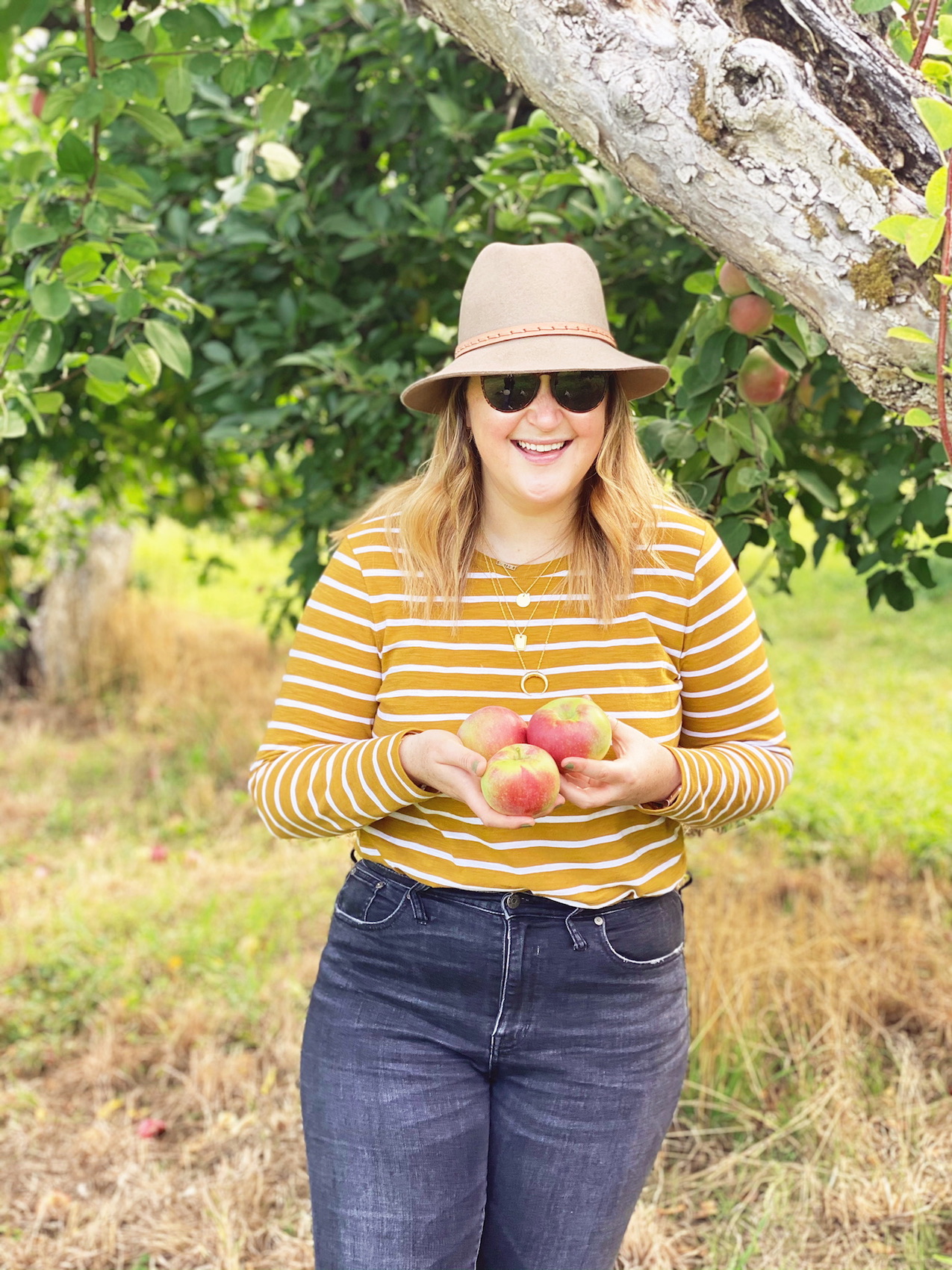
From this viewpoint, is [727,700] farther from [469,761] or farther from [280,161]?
[280,161]

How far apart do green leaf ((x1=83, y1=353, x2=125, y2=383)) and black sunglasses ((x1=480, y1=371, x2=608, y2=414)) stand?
0.78 m

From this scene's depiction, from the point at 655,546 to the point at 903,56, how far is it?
2.40 ft

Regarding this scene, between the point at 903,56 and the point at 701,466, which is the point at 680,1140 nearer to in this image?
the point at 701,466

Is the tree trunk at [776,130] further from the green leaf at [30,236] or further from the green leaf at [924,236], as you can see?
the green leaf at [30,236]

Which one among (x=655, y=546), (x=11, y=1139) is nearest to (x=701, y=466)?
(x=655, y=546)

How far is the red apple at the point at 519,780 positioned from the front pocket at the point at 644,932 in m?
0.19

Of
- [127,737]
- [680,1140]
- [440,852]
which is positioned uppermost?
[440,852]

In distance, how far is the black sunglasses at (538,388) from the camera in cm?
135

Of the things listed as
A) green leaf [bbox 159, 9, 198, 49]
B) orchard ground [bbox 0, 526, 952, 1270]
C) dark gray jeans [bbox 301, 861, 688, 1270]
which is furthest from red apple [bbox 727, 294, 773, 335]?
orchard ground [bbox 0, 526, 952, 1270]

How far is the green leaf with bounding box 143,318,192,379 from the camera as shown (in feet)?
6.16

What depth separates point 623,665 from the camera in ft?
4.53

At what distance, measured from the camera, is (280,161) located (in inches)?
93.6

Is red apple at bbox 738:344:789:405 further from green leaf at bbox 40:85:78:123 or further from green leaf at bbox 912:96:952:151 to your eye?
green leaf at bbox 40:85:78:123

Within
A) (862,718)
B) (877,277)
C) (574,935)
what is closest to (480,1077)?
(574,935)
